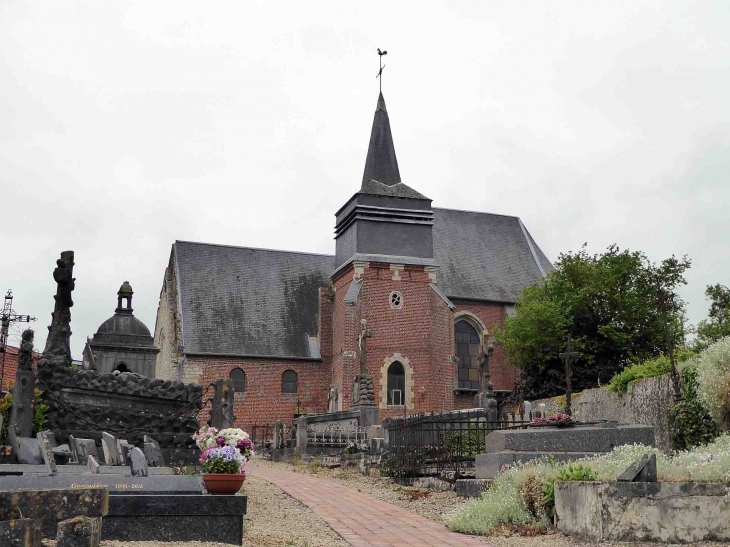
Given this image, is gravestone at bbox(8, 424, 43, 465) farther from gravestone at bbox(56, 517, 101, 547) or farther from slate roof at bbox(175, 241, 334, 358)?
slate roof at bbox(175, 241, 334, 358)

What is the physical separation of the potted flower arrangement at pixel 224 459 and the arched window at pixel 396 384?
24.4 meters

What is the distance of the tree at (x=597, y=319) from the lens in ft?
98.3

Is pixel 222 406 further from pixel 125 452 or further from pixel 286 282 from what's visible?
pixel 286 282

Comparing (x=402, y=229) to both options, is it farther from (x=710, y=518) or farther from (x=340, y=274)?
(x=710, y=518)

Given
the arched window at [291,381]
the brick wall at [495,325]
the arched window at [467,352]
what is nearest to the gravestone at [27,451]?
the arched window at [291,381]

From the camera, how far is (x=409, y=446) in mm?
16625

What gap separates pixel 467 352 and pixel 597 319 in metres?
7.83

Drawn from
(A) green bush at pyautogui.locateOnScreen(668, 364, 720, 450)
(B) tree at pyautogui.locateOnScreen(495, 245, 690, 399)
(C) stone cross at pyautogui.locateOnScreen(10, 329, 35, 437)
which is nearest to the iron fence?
(A) green bush at pyautogui.locateOnScreen(668, 364, 720, 450)

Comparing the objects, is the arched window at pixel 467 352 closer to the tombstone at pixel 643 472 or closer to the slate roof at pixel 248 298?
the slate roof at pixel 248 298

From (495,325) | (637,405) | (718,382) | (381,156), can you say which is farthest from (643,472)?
(381,156)

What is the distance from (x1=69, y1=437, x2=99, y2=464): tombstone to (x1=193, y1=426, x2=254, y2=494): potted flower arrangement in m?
2.31

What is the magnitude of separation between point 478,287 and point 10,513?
113ft

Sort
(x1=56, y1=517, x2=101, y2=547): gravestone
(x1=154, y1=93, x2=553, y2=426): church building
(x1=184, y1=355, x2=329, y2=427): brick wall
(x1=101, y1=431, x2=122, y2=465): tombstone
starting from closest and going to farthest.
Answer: (x1=56, y1=517, x2=101, y2=547): gravestone
(x1=101, y1=431, x2=122, y2=465): tombstone
(x1=154, y1=93, x2=553, y2=426): church building
(x1=184, y1=355, x2=329, y2=427): brick wall

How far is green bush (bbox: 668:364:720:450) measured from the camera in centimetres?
1419
